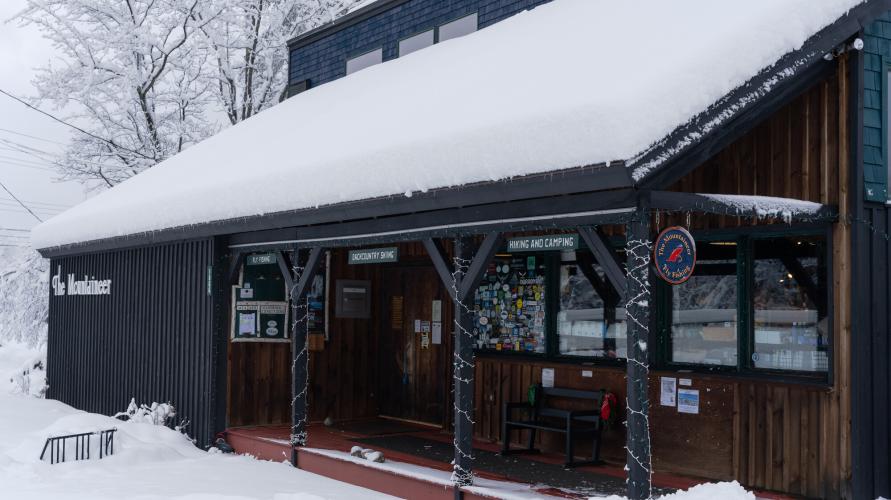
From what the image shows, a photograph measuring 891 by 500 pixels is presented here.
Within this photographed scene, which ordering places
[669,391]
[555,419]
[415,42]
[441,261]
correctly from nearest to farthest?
[441,261] < [669,391] < [555,419] < [415,42]

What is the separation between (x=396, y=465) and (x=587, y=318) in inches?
101

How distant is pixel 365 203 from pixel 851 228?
4.19 m

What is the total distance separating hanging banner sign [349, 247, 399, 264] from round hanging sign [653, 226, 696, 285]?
11.6 feet

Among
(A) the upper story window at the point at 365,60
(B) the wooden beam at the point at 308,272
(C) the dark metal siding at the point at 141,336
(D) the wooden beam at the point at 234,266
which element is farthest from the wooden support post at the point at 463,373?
(A) the upper story window at the point at 365,60

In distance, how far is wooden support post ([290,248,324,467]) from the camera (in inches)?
404

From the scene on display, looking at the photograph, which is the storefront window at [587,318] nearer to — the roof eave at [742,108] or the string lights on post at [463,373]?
the string lights on post at [463,373]

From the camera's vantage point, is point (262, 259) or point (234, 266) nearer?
point (262, 259)

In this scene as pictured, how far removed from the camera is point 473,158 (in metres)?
7.30

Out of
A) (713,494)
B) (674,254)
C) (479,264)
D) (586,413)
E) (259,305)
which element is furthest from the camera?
(259,305)

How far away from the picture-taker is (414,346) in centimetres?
→ 1276

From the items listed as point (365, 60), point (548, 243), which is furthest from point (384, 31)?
point (548, 243)

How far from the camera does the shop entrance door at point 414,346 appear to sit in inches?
483

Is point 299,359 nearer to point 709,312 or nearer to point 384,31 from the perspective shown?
point 709,312

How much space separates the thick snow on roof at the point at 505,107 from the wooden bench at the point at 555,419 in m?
2.90
